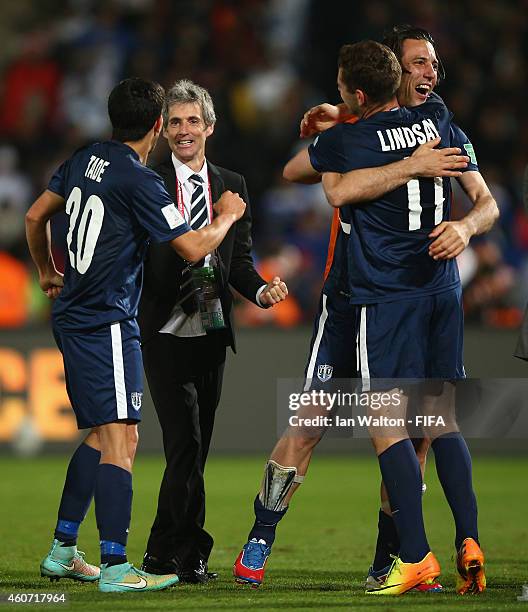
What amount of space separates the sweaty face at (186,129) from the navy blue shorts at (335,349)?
0.94 m

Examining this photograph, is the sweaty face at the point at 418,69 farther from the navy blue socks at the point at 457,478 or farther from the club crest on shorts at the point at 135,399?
the club crest on shorts at the point at 135,399

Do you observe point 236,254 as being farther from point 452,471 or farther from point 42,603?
point 42,603

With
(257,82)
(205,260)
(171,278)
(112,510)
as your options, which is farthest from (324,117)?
(257,82)

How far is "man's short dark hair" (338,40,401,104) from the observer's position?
5.19 metres

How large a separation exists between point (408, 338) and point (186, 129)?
142 centimetres

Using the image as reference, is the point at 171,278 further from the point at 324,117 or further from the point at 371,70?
the point at 371,70

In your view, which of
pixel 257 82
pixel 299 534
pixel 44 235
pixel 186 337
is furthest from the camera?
pixel 257 82

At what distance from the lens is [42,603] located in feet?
16.1

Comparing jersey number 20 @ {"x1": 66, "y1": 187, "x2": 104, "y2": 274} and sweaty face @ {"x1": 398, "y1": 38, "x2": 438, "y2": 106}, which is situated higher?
sweaty face @ {"x1": 398, "y1": 38, "x2": 438, "y2": 106}

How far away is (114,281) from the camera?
208 inches

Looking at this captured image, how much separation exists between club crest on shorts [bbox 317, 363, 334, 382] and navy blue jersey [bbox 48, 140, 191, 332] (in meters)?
0.84

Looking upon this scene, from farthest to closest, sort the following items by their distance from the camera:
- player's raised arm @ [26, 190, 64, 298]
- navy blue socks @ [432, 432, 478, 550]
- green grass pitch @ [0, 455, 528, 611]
A: player's raised arm @ [26, 190, 64, 298] → navy blue socks @ [432, 432, 478, 550] → green grass pitch @ [0, 455, 528, 611]

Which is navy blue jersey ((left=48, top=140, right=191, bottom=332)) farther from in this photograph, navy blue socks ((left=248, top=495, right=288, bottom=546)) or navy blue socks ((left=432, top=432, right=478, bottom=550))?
navy blue socks ((left=432, top=432, right=478, bottom=550))

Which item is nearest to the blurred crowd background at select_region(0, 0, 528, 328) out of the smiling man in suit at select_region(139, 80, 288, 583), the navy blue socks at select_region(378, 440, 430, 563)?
the smiling man in suit at select_region(139, 80, 288, 583)
